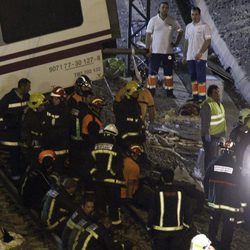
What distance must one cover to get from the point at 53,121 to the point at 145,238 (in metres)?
2.00

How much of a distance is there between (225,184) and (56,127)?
242 centimetres

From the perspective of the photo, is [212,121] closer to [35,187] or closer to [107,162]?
[107,162]

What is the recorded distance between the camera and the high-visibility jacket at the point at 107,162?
816 centimetres

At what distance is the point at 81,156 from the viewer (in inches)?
358

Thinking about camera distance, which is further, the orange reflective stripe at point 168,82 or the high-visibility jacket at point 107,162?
the orange reflective stripe at point 168,82

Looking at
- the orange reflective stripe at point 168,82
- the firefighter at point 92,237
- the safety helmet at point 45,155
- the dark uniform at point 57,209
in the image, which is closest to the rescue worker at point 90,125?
the safety helmet at point 45,155

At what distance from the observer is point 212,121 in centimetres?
977

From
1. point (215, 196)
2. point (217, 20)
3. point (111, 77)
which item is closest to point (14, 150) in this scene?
point (215, 196)

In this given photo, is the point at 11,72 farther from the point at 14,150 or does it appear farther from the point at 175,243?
the point at 175,243

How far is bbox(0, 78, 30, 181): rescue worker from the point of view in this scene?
9273 millimetres

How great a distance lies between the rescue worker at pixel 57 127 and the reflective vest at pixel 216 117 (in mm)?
2205

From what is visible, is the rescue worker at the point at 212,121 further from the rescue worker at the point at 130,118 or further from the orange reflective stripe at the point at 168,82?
the orange reflective stripe at the point at 168,82

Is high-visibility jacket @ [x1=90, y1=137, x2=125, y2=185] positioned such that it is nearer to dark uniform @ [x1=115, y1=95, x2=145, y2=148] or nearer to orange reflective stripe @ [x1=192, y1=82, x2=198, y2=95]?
dark uniform @ [x1=115, y1=95, x2=145, y2=148]

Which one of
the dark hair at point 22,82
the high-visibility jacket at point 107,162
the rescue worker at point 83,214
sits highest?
the dark hair at point 22,82
